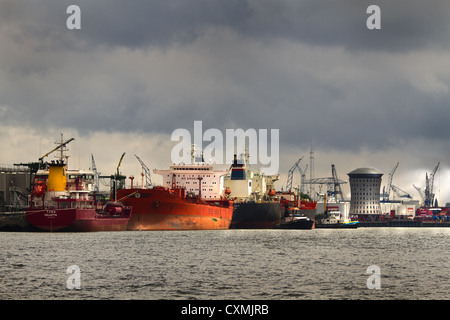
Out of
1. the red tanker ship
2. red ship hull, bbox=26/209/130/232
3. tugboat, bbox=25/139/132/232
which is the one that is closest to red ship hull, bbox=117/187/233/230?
the red tanker ship

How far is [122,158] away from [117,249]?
3417 inches

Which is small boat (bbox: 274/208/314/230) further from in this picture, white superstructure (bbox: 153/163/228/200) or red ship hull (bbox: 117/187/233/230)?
red ship hull (bbox: 117/187/233/230)

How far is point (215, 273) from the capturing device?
51531 millimetres

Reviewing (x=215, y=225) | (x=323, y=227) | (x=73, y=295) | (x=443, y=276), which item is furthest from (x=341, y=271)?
(x=323, y=227)

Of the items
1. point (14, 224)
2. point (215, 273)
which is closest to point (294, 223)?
point (14, 224)

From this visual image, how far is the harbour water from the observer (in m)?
41.2

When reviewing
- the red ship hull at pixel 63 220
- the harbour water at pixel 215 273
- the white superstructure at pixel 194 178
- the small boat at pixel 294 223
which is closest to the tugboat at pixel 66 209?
the red ship hull at pixel 63 220

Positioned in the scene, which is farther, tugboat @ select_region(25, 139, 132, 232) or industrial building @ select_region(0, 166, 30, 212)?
industrial building @ select_region(0, 166, 30, 212)

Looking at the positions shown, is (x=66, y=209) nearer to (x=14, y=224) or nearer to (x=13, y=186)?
(x=14, y=224)

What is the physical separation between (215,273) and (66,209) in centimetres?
6097

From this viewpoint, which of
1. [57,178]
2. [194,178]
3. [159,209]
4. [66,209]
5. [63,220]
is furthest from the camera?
[194,178]

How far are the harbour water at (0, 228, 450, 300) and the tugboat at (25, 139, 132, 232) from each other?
3020cm

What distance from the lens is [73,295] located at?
40469 mm
